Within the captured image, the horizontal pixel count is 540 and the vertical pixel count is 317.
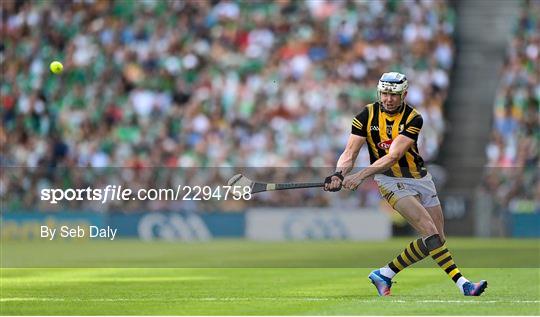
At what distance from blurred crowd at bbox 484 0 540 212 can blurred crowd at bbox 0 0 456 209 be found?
1.30 ft

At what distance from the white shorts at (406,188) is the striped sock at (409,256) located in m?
0.52

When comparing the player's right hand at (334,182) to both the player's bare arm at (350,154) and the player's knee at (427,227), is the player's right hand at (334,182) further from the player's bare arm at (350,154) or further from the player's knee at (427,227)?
the player's knee at (427,227)

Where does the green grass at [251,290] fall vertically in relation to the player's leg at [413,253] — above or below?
below

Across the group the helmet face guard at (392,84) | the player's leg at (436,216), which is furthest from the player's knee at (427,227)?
the helmet face guard at (392,84)

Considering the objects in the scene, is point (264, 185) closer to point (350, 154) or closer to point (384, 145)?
point (350, 154)

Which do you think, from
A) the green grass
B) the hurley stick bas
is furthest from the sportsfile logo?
the green grass

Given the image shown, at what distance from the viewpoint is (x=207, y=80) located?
34.1 metres

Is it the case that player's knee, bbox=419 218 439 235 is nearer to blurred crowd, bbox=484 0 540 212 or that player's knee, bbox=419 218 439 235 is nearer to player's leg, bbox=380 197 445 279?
player's leg, bbox=380 197 445 279

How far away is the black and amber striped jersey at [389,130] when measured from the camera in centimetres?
1424

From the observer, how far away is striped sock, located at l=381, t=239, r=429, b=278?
47.0 feet

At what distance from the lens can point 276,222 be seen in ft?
101

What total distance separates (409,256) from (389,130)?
56.8 inches

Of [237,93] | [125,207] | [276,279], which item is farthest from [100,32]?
[276,279]

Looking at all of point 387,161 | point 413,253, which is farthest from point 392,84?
point 413,253
